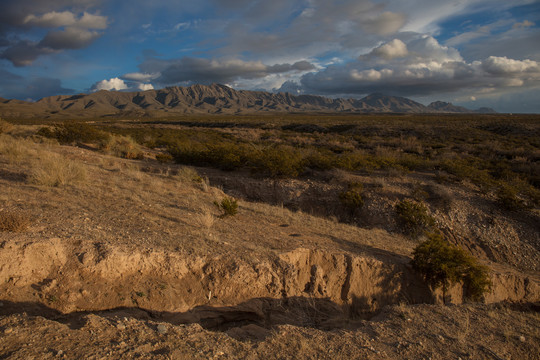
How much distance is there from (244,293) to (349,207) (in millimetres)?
7457

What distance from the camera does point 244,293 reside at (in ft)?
16.5

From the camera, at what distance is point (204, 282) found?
195 inches

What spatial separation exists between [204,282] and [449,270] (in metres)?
5.32

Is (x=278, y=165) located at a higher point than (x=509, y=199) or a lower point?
higher

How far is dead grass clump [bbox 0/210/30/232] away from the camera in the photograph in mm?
4664

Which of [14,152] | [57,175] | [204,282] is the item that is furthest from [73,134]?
[204,282]

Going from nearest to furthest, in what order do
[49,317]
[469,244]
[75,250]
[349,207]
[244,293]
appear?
[49,317] < [75,250] < [244,293] < [469,244] < [349,207]

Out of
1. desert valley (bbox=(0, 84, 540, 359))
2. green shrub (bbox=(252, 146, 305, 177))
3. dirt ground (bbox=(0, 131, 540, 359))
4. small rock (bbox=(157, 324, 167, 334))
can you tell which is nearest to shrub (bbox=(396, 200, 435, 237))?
desert valley (bbox=(0, 84, 540, 359))

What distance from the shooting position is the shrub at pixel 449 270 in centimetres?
623

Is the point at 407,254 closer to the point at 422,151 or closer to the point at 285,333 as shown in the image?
the point at 285,333

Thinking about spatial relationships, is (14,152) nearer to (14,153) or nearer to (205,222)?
(14,153)

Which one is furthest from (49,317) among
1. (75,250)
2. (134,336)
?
(134,336)

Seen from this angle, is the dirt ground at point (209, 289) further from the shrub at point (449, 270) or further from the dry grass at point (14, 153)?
the dry grass at point (14, 153)

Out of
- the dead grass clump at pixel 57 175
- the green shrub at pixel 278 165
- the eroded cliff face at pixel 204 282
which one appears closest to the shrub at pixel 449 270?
the eroded cliff face at pixel 204 282
